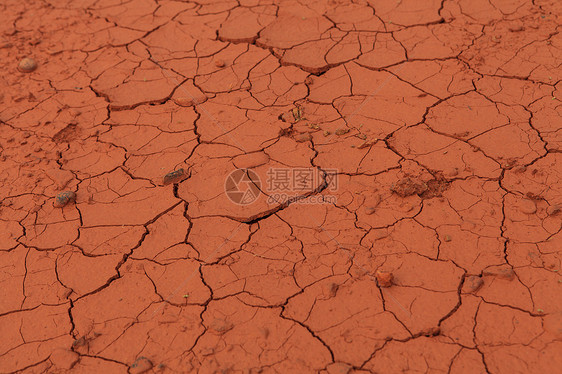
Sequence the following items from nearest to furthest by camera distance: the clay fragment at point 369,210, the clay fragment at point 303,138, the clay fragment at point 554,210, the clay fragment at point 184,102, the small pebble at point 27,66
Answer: the clay fragment at point 554,210
the clay fragment at point 369,210
the clay fragment at point 303,138
the clay fragment at point 184,102
the small pebble at point 27,66

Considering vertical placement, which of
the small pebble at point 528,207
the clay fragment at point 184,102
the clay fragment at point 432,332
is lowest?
the clay fragment at point 432,332

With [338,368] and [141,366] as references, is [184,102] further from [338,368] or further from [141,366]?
[338,368]

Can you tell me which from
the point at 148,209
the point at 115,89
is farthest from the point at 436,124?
the point at 115,89

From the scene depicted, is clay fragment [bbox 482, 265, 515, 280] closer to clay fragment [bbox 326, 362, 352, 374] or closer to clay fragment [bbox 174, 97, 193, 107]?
clay fragment [bbox 326, 362, 352, 374]

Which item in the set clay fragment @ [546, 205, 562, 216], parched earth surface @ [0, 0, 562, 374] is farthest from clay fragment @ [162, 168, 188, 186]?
clay fragment @ [546, 205, 562, 216]

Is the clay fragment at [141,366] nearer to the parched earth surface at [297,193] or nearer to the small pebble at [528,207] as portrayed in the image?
the parched earth surface at [297,193]

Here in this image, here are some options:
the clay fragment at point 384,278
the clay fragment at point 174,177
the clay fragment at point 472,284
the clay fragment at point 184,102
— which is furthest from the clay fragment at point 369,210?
the clay fragment at point 184,102

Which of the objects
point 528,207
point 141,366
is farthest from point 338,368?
point 528,207
